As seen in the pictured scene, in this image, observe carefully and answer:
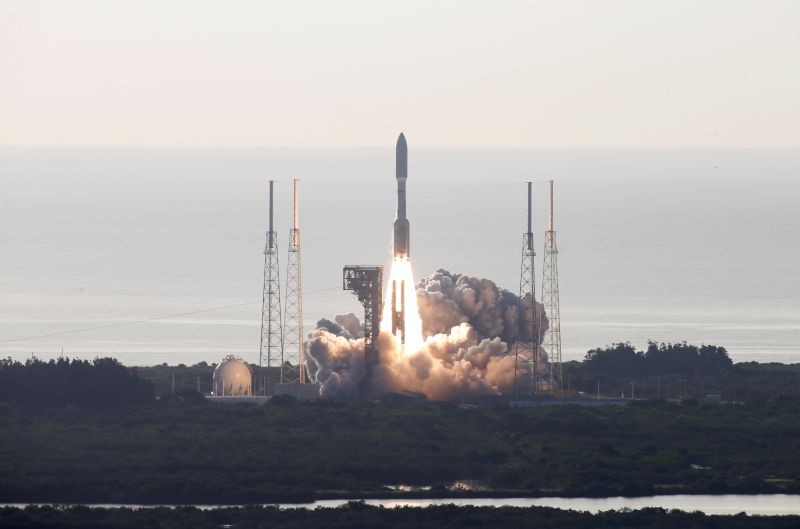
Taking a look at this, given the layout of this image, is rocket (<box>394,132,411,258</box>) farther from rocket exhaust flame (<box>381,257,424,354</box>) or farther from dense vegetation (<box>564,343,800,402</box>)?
dense vegetation (<box>564,343,800,402</box>)

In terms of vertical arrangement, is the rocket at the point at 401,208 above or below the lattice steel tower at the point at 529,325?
above

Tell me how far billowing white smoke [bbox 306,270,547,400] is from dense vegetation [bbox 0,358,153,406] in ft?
25.8

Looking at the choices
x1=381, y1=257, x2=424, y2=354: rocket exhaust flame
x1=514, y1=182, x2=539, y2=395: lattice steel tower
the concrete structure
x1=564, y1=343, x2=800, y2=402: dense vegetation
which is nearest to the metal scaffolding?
x1=381, y1=257, x2=424, y2=354: rocket exhaust flame

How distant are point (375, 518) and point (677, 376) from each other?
42463mm

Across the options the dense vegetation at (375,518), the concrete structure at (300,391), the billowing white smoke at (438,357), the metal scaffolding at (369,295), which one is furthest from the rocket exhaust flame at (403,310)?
the dense vegetation at (375,518)

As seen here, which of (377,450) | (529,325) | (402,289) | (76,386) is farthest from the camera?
(529,325)

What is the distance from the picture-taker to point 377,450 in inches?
3450

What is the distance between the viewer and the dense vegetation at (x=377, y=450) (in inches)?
3221

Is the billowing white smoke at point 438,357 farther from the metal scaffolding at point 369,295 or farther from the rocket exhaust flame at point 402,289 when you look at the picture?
the metal scaffolding at point 369,295

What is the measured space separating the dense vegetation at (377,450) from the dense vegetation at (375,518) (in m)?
4.26

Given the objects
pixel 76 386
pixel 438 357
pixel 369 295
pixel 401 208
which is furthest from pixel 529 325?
pixel 76 386

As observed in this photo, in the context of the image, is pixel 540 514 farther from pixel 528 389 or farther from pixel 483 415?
pixel 528 389

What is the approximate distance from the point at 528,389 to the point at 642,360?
55.2 ft

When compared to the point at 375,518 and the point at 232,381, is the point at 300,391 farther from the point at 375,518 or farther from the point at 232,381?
the point at 375,518
